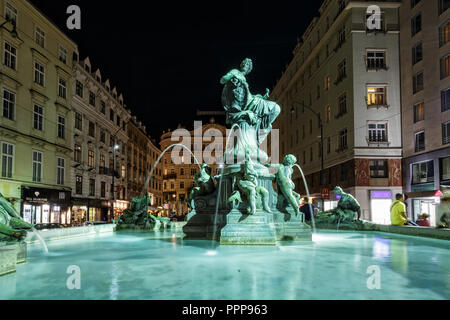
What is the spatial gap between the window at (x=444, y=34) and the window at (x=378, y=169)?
1046cm

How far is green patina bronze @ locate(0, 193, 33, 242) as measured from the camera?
6375 millimetres

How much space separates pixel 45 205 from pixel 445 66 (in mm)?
33693

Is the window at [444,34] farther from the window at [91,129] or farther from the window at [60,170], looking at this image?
the window at [91,129]

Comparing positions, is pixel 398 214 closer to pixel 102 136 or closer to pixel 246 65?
pixel 246 65

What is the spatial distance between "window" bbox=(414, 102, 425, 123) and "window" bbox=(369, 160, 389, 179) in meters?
4.50

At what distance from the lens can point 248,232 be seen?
8.64 meters

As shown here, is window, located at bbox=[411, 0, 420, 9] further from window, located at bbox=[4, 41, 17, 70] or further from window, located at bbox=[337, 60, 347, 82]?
window, located at bbox=[4, 41, 17, 70]

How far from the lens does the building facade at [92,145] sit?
125 feet

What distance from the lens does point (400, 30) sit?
109ft

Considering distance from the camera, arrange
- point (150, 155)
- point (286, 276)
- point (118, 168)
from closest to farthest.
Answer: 1. point (286, 276)
2. point (118, 168)
3. point (150, 155)

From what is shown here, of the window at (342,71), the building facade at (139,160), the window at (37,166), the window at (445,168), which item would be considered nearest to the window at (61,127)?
the window at (37,166)
